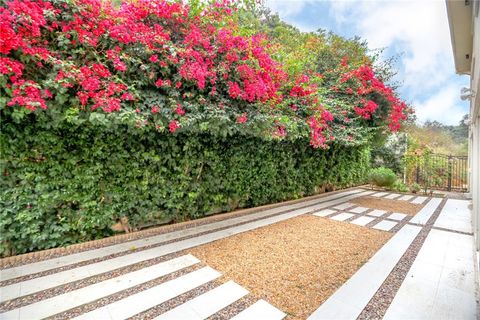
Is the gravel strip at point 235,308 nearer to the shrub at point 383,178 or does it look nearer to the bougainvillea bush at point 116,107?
the bougainvillea bush at point 116,107

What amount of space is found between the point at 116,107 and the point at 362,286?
159 inches

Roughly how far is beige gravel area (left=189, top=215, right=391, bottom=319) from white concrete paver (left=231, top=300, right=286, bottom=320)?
3.4 inches

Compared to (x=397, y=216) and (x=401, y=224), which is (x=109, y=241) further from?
(x=397, y=216)

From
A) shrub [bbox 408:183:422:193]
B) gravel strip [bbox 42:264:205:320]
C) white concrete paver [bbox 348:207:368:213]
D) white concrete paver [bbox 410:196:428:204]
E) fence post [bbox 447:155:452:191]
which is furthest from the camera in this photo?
fence post [bbox 447:155:452:191]

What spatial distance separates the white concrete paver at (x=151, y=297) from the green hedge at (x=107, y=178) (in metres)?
1.80

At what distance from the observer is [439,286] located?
2.90 meters

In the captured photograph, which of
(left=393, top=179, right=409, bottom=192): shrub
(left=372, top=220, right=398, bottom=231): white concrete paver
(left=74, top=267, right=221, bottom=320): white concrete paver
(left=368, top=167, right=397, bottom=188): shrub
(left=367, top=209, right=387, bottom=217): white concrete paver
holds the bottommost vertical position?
(left=74, top=267, right=221, bottom=320): white concrete paver

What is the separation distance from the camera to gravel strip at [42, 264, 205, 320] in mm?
2252

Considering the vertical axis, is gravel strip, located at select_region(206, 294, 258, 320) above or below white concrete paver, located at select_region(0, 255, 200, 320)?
below

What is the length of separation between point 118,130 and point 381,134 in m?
9.21

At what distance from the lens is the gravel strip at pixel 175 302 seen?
2.27 meters

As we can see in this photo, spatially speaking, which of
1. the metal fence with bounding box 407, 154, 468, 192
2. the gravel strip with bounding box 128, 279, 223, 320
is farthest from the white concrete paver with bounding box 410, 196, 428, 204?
the gravel strip with bounding box 128, 279, 223, 320

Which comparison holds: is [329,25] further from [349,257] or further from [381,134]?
[349,257]

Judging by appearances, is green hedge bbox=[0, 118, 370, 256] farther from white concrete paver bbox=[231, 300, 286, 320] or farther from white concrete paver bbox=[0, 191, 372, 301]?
white concrete paver bbox=[231, 300, 286, 320]
